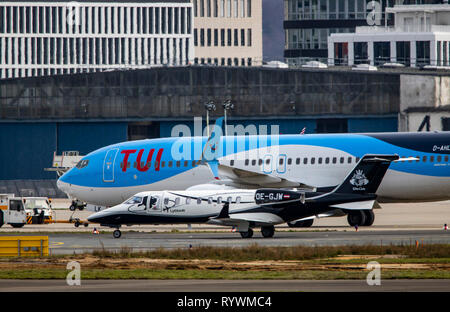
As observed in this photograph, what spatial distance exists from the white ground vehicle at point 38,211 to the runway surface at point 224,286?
113 ft

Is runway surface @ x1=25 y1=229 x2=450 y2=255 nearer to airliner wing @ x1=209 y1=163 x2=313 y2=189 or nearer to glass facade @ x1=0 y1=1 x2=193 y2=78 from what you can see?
airliner wing @ x1=209 y1=163 x2=313 y2=189

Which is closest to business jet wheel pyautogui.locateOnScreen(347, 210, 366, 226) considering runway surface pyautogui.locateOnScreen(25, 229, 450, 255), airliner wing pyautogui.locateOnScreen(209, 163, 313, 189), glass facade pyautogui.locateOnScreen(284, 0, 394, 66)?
airliner wing pyautogui.locateOnScreen(209, 163, 313, 189)

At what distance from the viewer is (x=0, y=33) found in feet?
632

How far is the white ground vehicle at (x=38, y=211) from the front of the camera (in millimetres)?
62156

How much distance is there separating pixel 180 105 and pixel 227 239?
187ft

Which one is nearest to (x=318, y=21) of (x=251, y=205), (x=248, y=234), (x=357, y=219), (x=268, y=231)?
(x=357, y=219)

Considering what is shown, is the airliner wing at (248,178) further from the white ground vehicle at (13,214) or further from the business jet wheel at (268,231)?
the white ground vehicle at (13,214)

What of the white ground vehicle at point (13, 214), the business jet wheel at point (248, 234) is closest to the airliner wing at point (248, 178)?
the business jet wheel at point (248, 234)

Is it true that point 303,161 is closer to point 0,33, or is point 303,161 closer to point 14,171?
point 14,171

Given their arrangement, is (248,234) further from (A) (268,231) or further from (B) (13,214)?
(B) (13,214)

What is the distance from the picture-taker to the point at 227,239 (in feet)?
147

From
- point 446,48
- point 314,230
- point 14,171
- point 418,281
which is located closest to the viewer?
point 418,281
